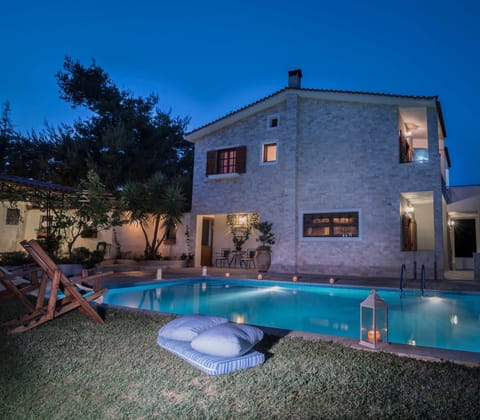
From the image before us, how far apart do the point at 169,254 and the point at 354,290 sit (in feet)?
29.8

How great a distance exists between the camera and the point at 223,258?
51.9 feet

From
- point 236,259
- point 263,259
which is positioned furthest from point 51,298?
point 236,259

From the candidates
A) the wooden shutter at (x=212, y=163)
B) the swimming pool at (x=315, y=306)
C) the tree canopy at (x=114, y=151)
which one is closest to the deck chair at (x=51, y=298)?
the swimming pool at (x=315, y=306)

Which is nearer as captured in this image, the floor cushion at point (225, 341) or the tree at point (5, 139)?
the floor cushion at point (225, 341)

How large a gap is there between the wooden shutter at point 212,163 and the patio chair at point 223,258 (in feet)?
12.0

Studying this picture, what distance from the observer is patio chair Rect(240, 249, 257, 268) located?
582 inches

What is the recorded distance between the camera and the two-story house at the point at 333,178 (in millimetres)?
10945

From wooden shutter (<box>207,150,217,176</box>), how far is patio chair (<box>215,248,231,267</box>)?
365 centimetres

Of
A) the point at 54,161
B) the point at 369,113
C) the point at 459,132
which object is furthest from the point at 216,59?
the point at 369,113

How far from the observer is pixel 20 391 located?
2320 millimetres

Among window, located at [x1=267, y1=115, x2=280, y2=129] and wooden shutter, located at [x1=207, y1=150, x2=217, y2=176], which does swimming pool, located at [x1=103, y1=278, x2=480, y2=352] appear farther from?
window, located at [x1=267, y1=115, x2=280, y2=129]

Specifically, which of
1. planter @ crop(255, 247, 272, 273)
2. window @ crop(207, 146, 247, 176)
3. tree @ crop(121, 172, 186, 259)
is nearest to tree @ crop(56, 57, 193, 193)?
window @ crop(207, 146, 247, 176)

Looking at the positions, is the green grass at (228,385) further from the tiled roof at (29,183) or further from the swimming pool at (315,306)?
the tiled roof at (29,183)

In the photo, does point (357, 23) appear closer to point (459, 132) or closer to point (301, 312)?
point (459, 132)
